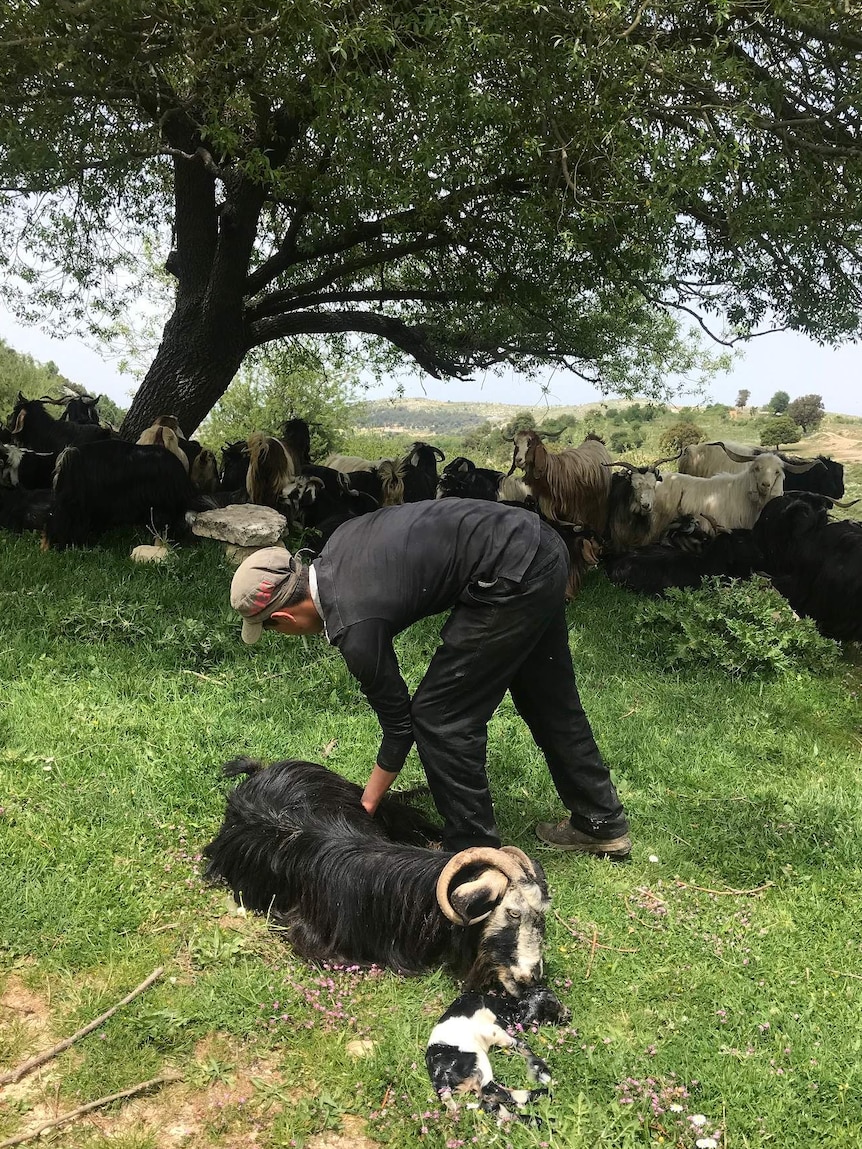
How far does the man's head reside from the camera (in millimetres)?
3023

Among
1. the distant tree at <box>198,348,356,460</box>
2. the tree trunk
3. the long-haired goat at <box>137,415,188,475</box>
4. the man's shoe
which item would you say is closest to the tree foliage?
the tree trunk

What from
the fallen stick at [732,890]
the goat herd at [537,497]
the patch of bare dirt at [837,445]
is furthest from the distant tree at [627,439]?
the fallen stick at [732,890]

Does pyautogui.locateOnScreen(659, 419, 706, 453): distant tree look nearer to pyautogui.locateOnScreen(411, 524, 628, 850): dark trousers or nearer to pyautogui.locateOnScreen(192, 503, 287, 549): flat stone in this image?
pyautogui.locateOnScreen(192, 503, 287, 549): flat stone

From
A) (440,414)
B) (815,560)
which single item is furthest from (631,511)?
(440,414)

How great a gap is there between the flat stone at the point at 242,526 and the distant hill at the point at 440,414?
18.4m

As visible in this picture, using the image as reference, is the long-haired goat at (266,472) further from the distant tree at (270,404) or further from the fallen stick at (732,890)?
the distant tree at (270,404)

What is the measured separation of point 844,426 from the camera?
2641 cm

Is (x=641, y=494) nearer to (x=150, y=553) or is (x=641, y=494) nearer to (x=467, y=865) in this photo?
(x=150, y=553)

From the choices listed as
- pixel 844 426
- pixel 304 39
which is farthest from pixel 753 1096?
pixel 844 426

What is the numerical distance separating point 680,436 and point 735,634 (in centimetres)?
1720

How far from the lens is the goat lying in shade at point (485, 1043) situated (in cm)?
262

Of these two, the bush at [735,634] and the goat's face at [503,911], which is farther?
the bush at [735,634]

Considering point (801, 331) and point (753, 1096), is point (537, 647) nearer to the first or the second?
point (753, 1096)

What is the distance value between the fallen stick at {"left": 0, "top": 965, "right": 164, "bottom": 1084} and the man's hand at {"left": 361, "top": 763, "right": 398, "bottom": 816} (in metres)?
1.02
